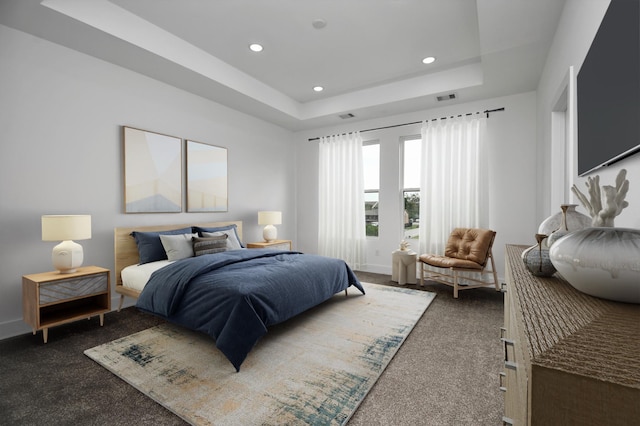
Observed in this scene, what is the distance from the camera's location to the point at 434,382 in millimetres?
1956

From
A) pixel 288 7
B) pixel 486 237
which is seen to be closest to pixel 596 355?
pixel 288 7

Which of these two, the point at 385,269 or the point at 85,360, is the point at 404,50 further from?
the point at 85,360

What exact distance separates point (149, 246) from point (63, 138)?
1357 mm

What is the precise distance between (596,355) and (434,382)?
178 centimetres

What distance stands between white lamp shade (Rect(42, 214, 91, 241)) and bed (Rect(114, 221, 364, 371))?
0.67 m

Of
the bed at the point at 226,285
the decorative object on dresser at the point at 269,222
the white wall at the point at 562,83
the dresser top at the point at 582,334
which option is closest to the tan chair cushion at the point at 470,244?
the white wall at the point at 562,83

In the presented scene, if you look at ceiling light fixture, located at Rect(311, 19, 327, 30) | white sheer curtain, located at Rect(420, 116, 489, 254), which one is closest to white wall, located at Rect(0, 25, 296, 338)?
ceiling light fixture, located at Rect(311, 19, 327, 30)

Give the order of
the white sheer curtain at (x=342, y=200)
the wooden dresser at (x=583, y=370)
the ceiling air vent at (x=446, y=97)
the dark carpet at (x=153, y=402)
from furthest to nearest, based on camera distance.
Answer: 1. the white sheer curtain at (x=342, y=200)
2. the ceiling air vent at (x=446, y=97)
3. the dark carpet at (x=153, y=402)
4. the wooden dresser at (x=583, y=370)

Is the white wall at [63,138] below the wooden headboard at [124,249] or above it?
above

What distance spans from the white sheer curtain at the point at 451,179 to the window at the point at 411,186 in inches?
11.2

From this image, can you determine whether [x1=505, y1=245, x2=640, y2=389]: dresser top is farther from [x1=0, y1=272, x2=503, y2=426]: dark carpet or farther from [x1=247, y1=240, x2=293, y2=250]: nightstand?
[x1=247, y1=240, x2=293, y2=250]: nightstand

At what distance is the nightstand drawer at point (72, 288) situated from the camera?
8.29ft

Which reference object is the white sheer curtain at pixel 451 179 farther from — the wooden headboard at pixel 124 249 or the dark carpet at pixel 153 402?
the wooden headboard at pixel 124 249

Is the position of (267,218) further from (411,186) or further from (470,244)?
(470,244)
